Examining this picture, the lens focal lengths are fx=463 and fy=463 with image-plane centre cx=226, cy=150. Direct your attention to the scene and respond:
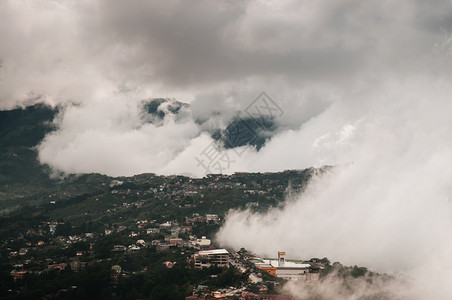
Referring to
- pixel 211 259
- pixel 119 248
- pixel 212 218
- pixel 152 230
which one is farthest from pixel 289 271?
pixel 212 218

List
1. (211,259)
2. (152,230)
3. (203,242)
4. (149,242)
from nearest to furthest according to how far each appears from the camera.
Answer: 1. (211,259)
2. (149,242)
3. (203,242)
4. (152,230)

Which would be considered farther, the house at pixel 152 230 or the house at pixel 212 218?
the house at pixel 212 218

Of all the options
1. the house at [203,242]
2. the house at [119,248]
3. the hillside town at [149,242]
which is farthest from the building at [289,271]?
the house at [119,248]

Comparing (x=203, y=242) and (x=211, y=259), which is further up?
(x=203, y=242)

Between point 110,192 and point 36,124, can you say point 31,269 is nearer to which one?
point 110,192

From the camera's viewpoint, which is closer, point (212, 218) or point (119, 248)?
point (119, 248)

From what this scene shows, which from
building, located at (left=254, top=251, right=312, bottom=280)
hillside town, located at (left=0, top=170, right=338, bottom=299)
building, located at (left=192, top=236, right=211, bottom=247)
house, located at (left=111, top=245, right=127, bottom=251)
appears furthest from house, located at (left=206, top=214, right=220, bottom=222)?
building, located at (left=254, top=251, right=312, bottom=280)

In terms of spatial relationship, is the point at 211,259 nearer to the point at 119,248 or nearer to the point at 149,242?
the point at 119,248

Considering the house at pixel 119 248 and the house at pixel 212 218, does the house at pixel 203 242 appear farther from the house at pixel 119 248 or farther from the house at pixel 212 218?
the house at pixel 212 218

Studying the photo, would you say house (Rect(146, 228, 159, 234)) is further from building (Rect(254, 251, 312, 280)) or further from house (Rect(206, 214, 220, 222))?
building (Rect(254, 251, 312, 280))

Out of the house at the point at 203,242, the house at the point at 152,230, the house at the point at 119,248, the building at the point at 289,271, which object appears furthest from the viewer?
the house at the point at 152,230

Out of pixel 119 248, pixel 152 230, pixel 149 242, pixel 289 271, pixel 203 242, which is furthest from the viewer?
pixel 152 230
